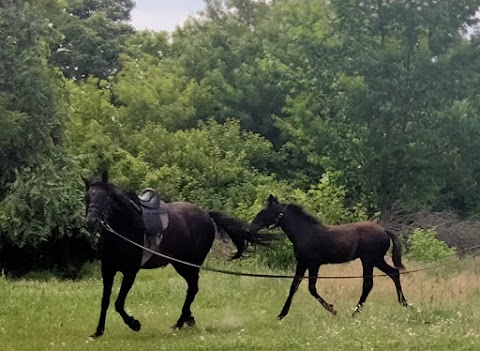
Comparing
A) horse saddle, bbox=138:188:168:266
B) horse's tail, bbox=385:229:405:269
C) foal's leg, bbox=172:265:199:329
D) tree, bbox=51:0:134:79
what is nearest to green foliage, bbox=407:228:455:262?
horse's tail, bbox=385:229:405:269

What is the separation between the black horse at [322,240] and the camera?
511 inches

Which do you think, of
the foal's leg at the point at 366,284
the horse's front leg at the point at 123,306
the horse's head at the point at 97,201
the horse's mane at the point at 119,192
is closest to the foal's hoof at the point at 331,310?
the foal's leg at the point at 366,284

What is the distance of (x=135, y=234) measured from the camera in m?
10.6

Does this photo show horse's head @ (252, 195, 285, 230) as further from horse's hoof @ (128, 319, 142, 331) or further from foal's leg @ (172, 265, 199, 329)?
horse's hoof @ (128, 319, 142, 331)

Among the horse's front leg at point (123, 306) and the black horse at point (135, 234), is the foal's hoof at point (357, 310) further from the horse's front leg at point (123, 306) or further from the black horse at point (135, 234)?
the horse's front leg at point (123, 306)

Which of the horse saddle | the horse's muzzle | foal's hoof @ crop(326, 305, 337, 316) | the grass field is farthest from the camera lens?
foal's hoof @ crop(326, 305, 337, 316)

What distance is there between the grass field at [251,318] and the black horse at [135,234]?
1.99 ft

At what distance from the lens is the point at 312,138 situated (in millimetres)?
34562

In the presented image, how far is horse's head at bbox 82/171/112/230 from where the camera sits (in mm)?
9594

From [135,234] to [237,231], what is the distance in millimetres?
2144

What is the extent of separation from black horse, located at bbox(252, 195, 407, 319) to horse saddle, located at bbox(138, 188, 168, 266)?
82.8 inches

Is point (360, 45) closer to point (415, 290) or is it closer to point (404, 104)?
point (404, 104)

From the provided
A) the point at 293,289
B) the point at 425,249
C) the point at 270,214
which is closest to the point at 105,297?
the point at 293,289

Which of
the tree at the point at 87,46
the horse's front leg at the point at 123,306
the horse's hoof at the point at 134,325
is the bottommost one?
the horse's hoof at the point at 134,325
